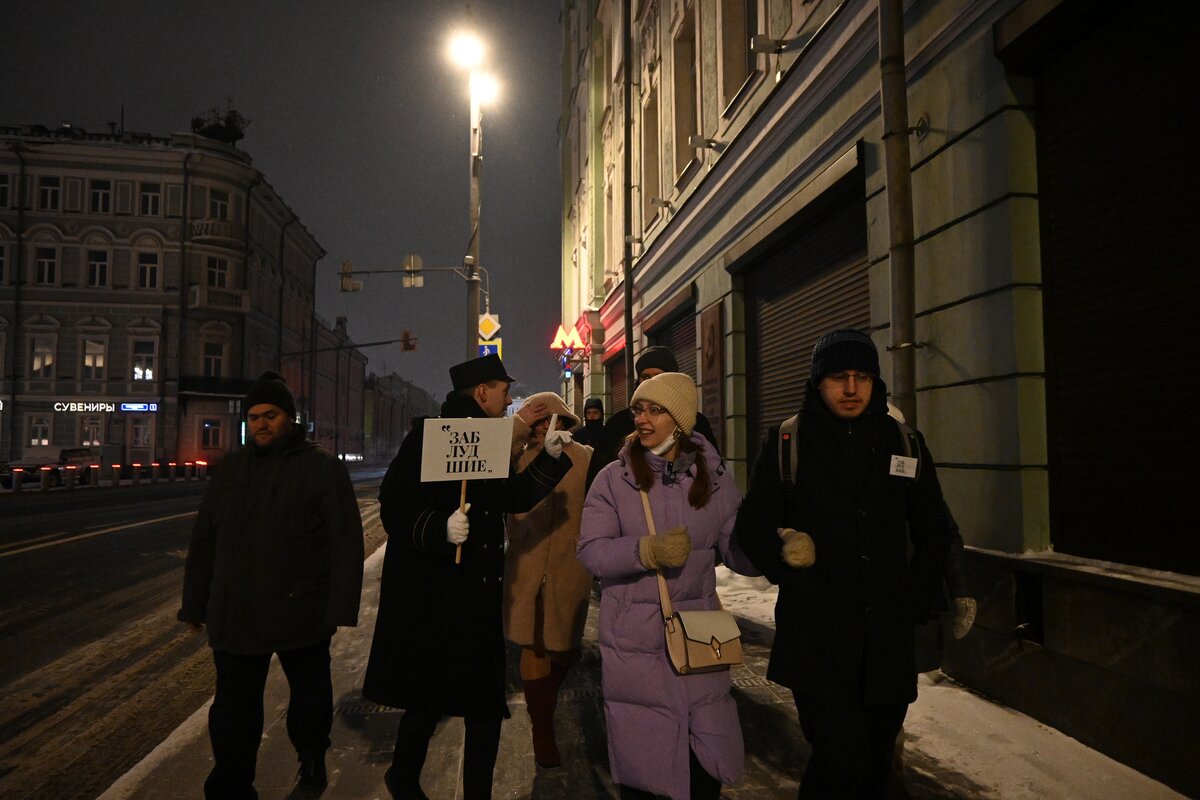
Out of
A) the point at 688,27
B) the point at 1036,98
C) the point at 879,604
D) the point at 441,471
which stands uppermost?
the point at 688,27

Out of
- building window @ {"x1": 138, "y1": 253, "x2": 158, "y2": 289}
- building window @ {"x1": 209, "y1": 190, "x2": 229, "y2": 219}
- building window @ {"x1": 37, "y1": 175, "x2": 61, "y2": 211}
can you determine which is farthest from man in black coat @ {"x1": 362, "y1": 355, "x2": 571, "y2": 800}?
building window @ {"x1": 37, "y1": 175, "x2": 61, "y2": 211}

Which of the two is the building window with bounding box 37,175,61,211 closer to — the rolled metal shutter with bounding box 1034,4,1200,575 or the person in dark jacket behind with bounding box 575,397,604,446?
the person in dark jacket behind with bounding box 575,397,604,446

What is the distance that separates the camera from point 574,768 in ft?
12.2

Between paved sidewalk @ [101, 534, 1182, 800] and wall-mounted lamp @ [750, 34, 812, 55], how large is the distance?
6.53 m

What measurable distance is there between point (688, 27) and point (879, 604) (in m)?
12.4

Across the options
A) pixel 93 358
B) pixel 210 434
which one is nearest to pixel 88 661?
pixel 210 434

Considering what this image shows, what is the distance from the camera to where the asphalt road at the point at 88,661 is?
12.9 feet

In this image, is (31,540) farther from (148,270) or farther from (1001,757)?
(148,270)

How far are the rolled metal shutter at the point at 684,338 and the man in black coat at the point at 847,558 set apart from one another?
9523mm

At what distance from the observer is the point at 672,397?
2805mm

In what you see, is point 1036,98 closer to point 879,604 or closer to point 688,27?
point 879,604

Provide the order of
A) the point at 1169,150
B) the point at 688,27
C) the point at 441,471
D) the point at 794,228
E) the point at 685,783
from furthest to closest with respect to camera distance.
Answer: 1. the point at 688,27
2. the point at 794,228
3. the point at 1169,150
4. the point at 441,471
5. the point at 685,783

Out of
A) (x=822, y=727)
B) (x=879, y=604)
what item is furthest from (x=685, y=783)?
(x=879, y=604)

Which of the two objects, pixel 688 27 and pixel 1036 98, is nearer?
pixel 1036 98
